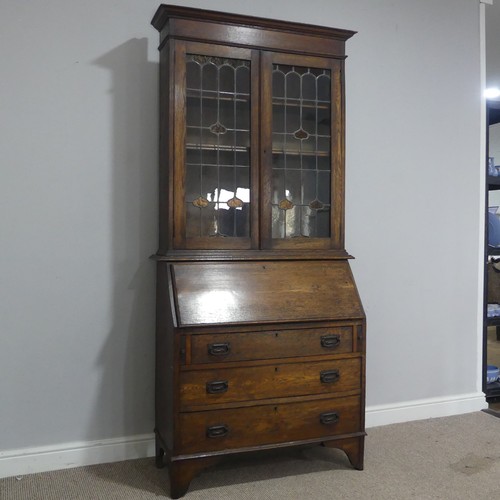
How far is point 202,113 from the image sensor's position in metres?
2.31

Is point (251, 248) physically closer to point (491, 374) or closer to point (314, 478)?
point (314, 478)

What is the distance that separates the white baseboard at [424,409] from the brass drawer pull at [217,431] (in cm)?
103

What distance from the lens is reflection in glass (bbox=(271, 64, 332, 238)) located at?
7.93ft

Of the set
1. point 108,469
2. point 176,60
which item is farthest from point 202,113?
point 108,469

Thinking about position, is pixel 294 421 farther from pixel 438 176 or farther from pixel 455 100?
pixel 455 100

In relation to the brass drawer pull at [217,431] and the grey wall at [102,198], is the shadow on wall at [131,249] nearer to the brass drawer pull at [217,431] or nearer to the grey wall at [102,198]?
the grey wall at [102,198]

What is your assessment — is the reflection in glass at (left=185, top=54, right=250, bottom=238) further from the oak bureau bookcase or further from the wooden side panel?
the wooden side panel

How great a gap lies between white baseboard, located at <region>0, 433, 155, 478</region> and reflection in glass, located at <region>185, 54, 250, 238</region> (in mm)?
994

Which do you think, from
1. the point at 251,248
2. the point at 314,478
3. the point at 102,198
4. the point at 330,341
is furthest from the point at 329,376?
the point at 102,198

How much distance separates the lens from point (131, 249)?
247 centimetres

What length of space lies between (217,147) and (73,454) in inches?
57.4

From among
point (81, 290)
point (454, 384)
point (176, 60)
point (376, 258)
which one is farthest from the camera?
point (454, 384)

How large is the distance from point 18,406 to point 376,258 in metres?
1.86

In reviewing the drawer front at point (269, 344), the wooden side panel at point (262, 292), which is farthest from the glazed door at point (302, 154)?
the drawer front at point (269, 344)
